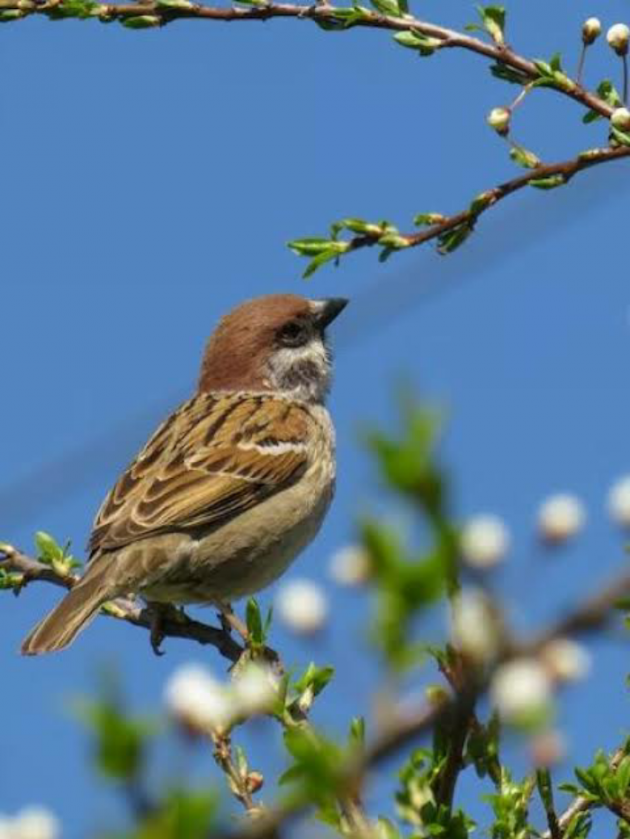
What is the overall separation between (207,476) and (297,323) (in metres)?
1.17

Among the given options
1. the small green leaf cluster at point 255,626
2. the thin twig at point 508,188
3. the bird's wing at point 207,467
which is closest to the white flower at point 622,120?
the thin twig at point 508,188

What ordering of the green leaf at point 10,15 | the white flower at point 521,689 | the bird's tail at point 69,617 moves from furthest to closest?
the bird's tail at point 69,617 < the green leaf at point 10,15 < the white flower at point 521,689

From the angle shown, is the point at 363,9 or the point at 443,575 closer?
the point at 443,575

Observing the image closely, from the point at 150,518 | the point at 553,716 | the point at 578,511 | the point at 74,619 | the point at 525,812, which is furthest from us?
the point at 150,518

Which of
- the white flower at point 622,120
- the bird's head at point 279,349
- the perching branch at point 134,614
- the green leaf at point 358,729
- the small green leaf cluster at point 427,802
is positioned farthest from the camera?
the bird's head at point 279,349

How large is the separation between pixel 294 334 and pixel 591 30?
343 cm

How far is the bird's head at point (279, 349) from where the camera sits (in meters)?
7.12

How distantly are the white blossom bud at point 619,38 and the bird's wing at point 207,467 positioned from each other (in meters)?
2.72

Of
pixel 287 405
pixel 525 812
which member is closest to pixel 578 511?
pixel 525 812

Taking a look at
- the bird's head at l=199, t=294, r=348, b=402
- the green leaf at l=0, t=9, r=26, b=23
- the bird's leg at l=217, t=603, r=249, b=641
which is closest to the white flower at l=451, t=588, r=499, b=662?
the green leaf at l=0, t=9, r=26, b=23

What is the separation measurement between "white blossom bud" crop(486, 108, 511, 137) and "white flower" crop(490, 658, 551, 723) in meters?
2.77

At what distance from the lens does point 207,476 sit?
6.29 m

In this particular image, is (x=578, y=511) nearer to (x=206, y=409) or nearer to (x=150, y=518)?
(x=150, y=518)

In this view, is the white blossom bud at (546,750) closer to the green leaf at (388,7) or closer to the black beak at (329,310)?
the green leaf at (388,7)
